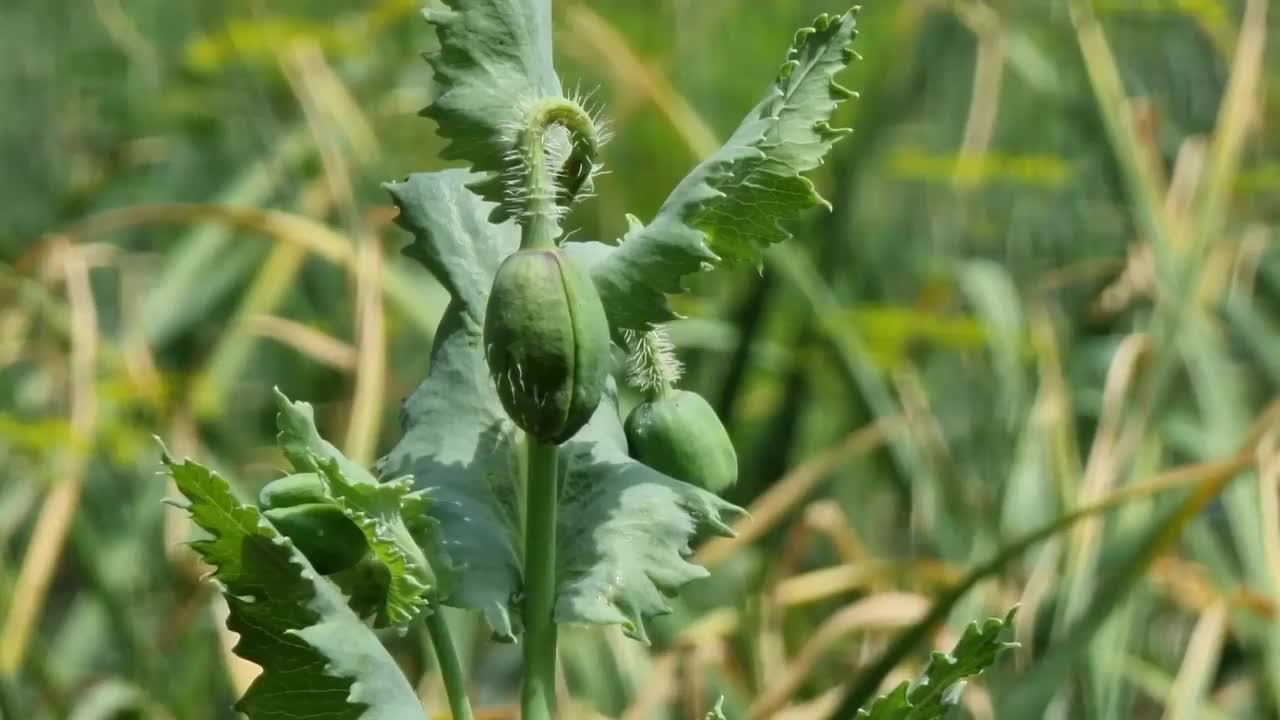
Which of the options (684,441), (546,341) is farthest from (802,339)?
(546,341)

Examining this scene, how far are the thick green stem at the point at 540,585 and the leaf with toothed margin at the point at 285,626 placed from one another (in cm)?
4

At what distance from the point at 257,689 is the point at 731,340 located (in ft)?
5.19

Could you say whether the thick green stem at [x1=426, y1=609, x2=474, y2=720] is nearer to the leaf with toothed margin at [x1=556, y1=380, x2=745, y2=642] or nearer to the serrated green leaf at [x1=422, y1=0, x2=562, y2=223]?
the leaf with toothed margin at [x1=556, y1=380, x2=745, y2=642]

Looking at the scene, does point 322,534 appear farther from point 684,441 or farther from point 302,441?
point 684,441

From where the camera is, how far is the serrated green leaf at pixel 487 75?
0.57 metres

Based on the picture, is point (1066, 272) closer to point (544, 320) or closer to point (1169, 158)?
point (1169, 158)

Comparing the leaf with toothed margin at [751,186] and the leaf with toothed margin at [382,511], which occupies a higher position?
the leaf with toothed margin at [751,186]

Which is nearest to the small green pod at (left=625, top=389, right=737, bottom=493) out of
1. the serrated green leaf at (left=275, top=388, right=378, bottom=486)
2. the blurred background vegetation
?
the serrated green leaf at (left=275, top=388, right=378, bottom=486)

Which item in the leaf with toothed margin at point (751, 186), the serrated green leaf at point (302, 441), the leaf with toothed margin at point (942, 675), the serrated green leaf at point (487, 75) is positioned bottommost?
the leaf with toothed margin at point (942, 675)

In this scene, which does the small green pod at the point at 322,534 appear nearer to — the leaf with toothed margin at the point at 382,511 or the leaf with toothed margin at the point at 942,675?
the leaf with toothed margin at the point at 382,511

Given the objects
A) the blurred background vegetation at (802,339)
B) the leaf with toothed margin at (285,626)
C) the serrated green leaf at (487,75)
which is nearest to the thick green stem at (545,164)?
the serrated green leaf at (487,75)

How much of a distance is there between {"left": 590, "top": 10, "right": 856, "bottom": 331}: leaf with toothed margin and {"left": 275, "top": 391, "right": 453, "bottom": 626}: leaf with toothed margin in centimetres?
10

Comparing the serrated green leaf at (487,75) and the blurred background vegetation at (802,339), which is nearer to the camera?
the serrated green leaf at (487,75)

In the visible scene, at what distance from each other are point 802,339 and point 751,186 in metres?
1.51
